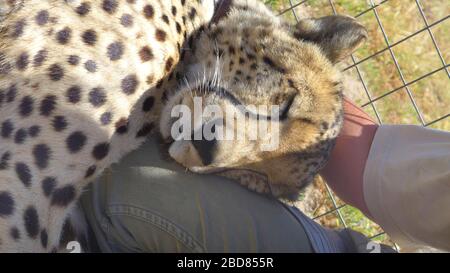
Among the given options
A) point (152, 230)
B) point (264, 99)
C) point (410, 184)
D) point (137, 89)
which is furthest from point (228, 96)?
point (410, 184)

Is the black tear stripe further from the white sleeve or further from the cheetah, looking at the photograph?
the white sleeve

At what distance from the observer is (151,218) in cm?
128

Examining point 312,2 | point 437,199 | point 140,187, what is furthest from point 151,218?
point 312,2

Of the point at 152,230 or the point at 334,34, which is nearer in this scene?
the point at 152,230

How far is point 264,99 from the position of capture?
4.40ft

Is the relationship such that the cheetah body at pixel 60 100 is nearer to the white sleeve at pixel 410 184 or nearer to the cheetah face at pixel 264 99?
the cheetah face at pixel 264 99

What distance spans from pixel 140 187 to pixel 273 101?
34cm

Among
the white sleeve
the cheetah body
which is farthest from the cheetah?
the white sleeve

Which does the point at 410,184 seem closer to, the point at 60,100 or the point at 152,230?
the point at 152,230

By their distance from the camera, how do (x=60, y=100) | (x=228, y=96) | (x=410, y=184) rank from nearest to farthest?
(x=60, y=100)
(x=228, y=96)
(x=410, y=184)

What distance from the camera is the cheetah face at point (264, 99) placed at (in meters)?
1.28

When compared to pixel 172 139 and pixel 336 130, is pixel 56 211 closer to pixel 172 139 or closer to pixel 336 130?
pixel 172 139

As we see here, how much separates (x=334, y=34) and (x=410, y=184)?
39cm

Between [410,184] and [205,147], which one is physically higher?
[205,147]
